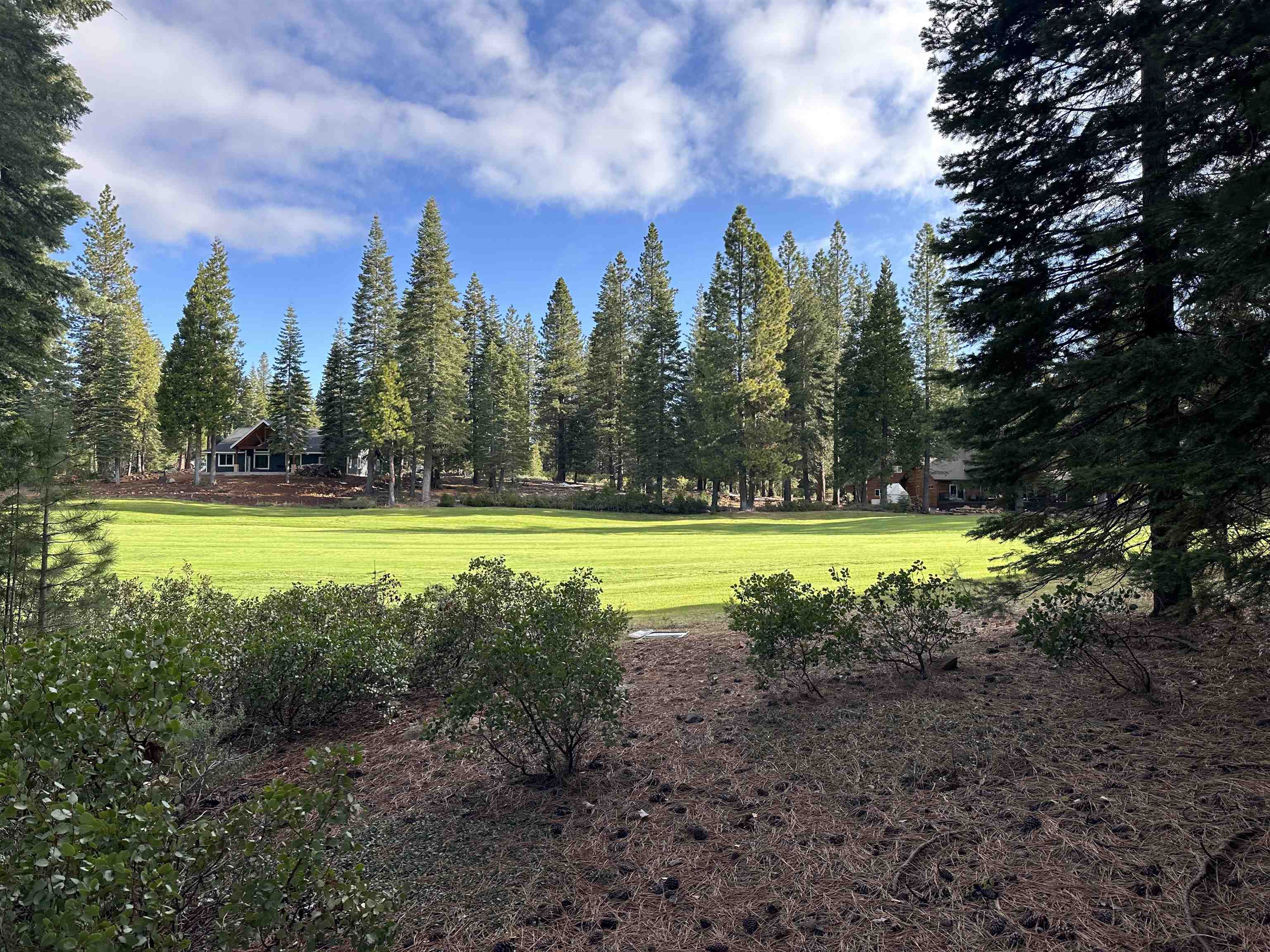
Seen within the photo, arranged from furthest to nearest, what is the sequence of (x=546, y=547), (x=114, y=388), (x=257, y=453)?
(x=257, y=453)
(x=114, y=388)
(x=546, y=547)

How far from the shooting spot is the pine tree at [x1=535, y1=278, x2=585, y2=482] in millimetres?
54312

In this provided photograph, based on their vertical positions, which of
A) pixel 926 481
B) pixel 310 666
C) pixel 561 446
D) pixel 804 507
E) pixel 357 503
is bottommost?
pixel 804 507

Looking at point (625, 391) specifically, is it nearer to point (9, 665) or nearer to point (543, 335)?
point (543, 335)

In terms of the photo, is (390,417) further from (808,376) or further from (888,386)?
(888,386)

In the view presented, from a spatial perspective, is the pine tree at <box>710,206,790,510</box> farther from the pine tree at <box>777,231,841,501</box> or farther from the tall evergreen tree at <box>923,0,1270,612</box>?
the tall evergreen tree at <box>923,0,1270,612</box>

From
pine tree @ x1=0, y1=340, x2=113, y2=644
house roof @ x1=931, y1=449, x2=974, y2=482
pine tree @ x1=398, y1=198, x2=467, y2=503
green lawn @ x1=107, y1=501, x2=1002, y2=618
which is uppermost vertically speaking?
pine tree @ x1=398, y1=198, x2=467, y2=503

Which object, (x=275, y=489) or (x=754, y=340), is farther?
(x=275, y=489)

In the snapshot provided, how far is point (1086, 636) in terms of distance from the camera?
4.70 meters

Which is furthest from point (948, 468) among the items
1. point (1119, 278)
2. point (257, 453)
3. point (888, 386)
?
point (257, 453)

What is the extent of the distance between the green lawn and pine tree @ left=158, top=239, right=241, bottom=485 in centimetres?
1026

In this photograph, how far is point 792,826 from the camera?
324 cm

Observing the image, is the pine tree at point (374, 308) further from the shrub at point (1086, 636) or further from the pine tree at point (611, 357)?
the shrub at point (1086, 636)

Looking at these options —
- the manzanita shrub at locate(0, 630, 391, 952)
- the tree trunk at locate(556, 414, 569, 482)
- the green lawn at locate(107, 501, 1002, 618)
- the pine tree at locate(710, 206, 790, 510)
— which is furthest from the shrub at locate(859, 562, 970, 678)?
the tree trunk at locate(556, 414, 569, 482)

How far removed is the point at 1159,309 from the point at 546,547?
1549cm
